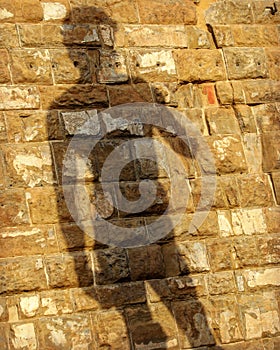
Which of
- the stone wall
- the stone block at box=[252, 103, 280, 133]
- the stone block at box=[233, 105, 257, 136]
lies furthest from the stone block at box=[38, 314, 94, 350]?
the stone block at box=[252, 103, 280, 133]

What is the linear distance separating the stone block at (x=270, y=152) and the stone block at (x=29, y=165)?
1663mm

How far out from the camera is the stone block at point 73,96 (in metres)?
5.91

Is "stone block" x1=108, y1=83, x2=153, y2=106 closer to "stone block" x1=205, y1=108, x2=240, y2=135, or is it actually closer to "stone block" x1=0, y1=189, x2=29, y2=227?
"stone block" x1=205, y1=108, x2=240, y2=135

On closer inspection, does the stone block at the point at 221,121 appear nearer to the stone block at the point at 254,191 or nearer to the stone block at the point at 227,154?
the stone block at the point at 227,154

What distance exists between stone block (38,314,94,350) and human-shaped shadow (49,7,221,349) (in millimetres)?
121

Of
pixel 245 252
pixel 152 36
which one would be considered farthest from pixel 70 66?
pixel 245 252

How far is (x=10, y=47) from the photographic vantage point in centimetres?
592

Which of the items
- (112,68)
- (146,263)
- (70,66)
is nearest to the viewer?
(146,263)

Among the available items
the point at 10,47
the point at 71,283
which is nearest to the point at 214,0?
the point at 10,47

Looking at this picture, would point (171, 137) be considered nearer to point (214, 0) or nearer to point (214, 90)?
point (214, 90)

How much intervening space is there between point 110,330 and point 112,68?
191 centimetres

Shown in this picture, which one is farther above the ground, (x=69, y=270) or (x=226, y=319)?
(x=69, y=270)

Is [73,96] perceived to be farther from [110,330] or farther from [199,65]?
[110,330]

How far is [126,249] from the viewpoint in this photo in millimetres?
5793
